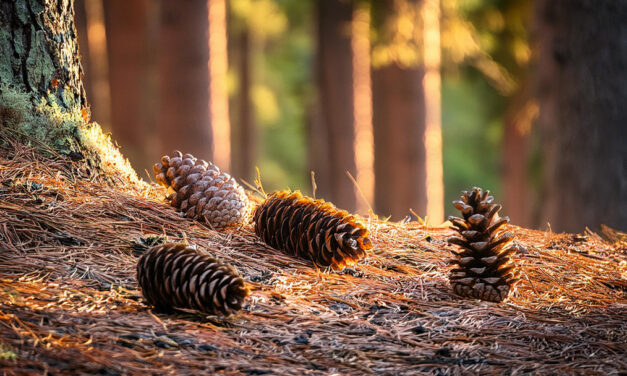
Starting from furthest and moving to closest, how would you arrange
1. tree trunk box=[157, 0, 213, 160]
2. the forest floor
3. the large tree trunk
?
tree trunk box=[157, 0, 213, 160], the large tree trunk, the forest floor

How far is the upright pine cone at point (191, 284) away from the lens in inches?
73.5

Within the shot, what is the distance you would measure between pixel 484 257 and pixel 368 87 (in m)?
5.94

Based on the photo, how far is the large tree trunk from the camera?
5.04m

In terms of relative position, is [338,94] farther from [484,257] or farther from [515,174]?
[484,257]

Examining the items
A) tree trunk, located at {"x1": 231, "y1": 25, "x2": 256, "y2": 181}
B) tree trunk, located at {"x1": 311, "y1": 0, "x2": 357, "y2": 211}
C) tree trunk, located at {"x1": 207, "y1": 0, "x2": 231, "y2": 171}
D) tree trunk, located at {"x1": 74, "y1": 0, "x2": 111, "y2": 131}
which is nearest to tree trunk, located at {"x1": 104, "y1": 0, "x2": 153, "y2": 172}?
tree trunk, located at {"x1": 74, "y1": 0, "x2": 111, "y2": 131}

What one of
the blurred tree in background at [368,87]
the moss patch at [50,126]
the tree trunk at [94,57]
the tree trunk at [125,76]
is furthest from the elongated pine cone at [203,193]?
the tree trunk at [125,76]

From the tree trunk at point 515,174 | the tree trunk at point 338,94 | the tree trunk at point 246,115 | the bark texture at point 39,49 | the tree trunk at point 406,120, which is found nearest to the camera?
the bark texture at point 39,49

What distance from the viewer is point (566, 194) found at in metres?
5.36

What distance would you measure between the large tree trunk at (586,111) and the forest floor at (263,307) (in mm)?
2391

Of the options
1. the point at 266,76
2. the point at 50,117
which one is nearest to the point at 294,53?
the point at 266,76

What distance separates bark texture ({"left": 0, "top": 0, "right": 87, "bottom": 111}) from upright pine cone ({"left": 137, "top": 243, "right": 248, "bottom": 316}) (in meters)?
1.36

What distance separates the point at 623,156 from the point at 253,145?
926 cm

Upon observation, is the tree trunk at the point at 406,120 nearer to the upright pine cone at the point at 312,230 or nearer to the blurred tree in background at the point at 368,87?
the blurred tree in background at the point at 368,87

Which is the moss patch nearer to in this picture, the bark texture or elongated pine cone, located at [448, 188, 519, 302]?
the bark texture
